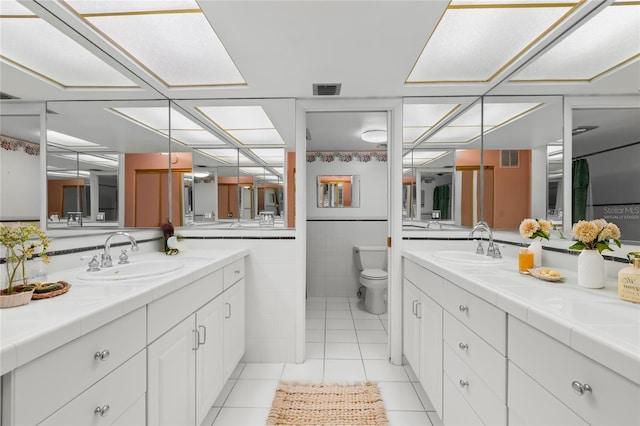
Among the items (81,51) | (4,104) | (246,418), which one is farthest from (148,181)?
(246,418)

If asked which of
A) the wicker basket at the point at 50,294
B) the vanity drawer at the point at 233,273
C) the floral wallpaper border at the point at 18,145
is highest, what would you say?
the floral wallpaper border at the point at 18,145

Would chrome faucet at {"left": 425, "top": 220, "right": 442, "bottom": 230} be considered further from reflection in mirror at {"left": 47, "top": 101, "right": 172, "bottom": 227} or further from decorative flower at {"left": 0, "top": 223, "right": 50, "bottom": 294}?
decorative flower at {"left": 0, "top": 223, "right": 50, "bottom": 294}

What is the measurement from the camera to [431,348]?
172 centimetres

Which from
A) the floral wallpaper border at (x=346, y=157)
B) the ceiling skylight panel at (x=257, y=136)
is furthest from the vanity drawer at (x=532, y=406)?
the floral wallpaper border at (x=346, y=157)

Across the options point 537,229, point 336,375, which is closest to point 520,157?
point 537,229

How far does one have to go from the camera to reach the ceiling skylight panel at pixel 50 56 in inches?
49.5

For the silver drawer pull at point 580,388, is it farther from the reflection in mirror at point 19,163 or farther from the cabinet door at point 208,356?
the reflection in mirror at point 19,163

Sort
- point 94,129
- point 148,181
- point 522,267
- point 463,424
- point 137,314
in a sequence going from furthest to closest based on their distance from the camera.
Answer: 1. point 148,181
2. point 94,129
3. point 522,267
4. point 463,424
5. point 137,314

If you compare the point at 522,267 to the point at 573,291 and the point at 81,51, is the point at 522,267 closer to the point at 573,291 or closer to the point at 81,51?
the point at 573,291

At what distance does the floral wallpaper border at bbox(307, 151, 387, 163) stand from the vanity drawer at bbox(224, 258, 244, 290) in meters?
2.23

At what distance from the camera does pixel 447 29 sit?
4.92 feet

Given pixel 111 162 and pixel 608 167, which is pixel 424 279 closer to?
pixel 608 167

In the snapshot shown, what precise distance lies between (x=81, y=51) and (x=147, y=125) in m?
0.68

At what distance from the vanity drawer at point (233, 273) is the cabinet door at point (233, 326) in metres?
0.04
